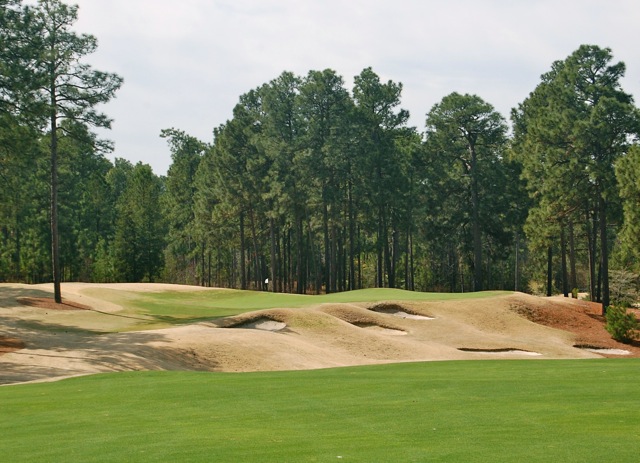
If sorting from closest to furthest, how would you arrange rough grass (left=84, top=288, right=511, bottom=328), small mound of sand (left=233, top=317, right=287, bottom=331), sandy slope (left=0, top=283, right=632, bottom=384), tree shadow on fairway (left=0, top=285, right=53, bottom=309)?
sandy slope (left=0, top=283, right=632, bottom=384) < small mound of sand (left=233, top=317, right=287, bottom=331) < tree shadow on fairway (left=0, top=285, right=53, bottom=309) < rough grass (left=84, top=288, right=511, bottom=328)

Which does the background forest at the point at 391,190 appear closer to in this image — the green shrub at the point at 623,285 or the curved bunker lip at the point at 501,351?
the green shrub at the point at 623,285

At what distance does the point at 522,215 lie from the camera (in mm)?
65938

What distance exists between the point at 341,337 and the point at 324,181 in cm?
3499

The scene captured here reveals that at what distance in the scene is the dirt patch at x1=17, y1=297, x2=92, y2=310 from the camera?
35438 mm

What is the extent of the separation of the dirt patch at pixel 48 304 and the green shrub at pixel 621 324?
2554 centimetres

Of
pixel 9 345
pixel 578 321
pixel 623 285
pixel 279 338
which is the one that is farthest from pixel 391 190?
pixel 9 345

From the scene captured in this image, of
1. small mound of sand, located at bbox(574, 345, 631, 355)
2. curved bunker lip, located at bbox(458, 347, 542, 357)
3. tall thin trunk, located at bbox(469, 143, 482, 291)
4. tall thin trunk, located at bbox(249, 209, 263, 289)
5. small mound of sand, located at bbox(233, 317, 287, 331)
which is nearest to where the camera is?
curved bunker lip, located at bbox(458, 347, 542, 357)

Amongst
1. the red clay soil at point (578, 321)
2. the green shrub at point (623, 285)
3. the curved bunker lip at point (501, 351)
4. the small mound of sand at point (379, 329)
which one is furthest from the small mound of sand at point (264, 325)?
the green shrub at point (623, 285)

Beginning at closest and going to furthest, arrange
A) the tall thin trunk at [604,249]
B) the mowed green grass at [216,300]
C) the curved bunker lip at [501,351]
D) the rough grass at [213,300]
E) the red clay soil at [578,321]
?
the curved bunker lip at [501,351]
the red clay soil at [578,321]
the rough grass at [213,300]
the mowed green grass at [216,300]
the tall thin trunk at [604,249]

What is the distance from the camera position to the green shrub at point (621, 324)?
118 ft

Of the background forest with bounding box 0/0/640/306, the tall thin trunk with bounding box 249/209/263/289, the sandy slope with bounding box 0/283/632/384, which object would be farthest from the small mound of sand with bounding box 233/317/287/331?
the tall thin trunk with bounding box 249/209/263/289

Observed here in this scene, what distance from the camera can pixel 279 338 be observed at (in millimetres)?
28859

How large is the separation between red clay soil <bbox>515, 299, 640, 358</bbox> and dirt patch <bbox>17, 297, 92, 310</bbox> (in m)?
22.6

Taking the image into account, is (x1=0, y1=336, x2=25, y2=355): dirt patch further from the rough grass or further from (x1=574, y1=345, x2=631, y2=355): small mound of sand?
(x1=574, y1=345, x2=631, y2=355): small mound of sand
